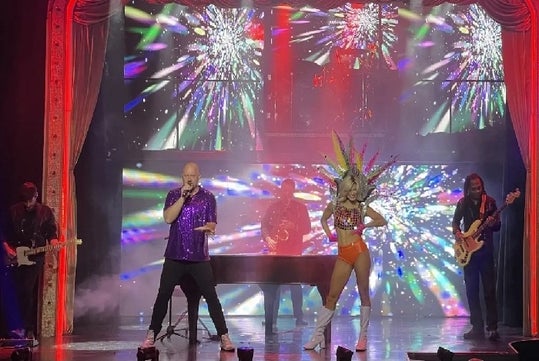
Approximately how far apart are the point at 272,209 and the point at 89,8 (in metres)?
3.46

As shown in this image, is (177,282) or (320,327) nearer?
(177,282)

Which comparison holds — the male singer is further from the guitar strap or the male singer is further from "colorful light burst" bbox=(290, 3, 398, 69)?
"colorful light burst" bbox=(290, 3, 398, 69)

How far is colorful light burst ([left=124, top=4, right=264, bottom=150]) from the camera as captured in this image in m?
12.9

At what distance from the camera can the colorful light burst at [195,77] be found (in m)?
12.9

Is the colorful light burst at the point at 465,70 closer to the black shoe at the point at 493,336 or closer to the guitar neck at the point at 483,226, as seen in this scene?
the guitar neck at the point at 483,226

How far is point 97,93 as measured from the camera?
1055cm

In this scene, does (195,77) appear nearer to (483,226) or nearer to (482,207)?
(482,207)

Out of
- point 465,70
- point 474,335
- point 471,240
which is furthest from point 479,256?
point 465,70

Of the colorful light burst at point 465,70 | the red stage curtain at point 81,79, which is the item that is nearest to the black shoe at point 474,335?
the colorful light burst at point 465,70

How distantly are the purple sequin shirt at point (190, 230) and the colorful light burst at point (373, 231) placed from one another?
15.2ft

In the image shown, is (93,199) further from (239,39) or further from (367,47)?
(367,47)

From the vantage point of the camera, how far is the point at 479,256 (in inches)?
385

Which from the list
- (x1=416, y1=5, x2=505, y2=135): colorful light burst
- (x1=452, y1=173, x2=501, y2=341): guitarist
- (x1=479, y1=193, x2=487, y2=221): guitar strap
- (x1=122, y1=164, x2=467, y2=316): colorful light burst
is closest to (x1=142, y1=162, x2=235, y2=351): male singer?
(x1=452, y1=173, x2=501, y2=341): guitarist

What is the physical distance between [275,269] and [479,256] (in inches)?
92.9
